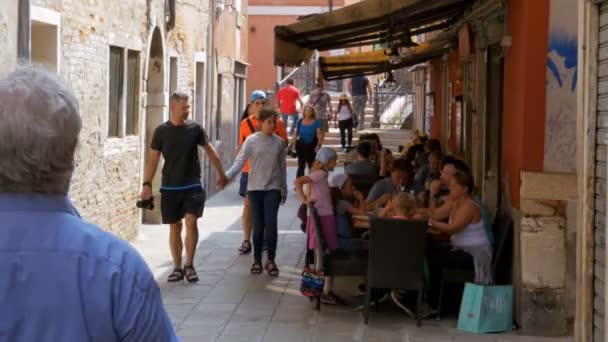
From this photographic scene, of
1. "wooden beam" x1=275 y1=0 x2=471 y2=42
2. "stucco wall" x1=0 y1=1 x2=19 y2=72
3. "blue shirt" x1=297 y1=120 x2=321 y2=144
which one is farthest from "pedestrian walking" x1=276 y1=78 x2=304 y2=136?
"stucco wall" x1=0 y1=1 x2=19 y2=72

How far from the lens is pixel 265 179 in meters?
10.6

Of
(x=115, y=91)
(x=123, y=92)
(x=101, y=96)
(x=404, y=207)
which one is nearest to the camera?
(x=404, y=207)

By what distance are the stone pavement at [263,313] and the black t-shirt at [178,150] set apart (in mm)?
936

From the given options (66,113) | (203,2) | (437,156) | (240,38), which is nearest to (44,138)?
(66,113)

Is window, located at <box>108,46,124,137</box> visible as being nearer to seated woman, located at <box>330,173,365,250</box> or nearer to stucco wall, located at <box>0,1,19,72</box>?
seated woman, located at <box>330,173,365,250</box>

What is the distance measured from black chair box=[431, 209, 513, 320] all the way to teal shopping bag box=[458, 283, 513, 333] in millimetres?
359

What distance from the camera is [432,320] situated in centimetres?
883

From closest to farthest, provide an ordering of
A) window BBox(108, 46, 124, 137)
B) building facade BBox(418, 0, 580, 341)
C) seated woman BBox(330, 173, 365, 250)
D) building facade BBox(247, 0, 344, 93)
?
building facade BBox(418, 0, 580, 341) < seated woman BBox(330, 173, 365, 250) < window BBox(108, 46, 124, 137) < building facade BBox(247, 0, 344, 93)

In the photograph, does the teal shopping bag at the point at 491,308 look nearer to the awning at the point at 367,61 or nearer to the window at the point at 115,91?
the window at the point at 115,91

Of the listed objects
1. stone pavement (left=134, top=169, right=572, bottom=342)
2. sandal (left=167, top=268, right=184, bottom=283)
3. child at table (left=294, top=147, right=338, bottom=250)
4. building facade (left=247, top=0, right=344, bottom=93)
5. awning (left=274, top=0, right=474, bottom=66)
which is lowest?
stone pavement (left=134, top=169, right=572, bottom=342)

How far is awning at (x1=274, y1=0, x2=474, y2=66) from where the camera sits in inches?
425

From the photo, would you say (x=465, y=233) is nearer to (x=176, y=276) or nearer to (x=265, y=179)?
(x=265, y=179)

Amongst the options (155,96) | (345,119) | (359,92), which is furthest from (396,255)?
(359,92)

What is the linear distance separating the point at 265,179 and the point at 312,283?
5.69ft
